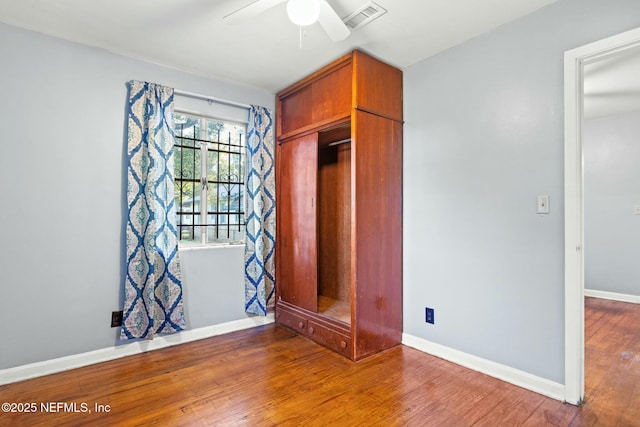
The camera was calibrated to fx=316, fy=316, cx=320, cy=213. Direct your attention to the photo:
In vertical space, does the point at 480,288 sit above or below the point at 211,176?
below

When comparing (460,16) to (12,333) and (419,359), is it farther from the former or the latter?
(12,333)

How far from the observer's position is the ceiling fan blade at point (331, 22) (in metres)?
1.72

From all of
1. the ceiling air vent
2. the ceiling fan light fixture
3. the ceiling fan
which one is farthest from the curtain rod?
the ceiling fan light fixture

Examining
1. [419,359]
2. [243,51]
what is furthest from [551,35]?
[419,359]

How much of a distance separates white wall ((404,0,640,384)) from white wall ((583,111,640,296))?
11.5 feet

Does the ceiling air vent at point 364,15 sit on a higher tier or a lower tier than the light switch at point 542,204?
higher

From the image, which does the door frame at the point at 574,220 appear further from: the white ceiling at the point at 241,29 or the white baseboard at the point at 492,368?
the white ceiling at the point at 241,29

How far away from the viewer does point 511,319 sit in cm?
219

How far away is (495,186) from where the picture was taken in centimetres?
229

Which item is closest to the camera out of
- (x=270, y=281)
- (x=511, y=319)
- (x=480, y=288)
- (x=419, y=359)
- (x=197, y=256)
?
(x=511, y=319)


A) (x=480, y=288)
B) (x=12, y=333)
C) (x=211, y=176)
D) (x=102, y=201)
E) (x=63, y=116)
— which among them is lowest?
(x=12, y=333)

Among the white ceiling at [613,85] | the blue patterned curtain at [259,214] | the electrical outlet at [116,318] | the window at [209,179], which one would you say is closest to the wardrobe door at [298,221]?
the blue patterned curtain at [259,214]

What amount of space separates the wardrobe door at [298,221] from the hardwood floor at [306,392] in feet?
1.96

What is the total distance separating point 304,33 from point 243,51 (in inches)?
23.2
